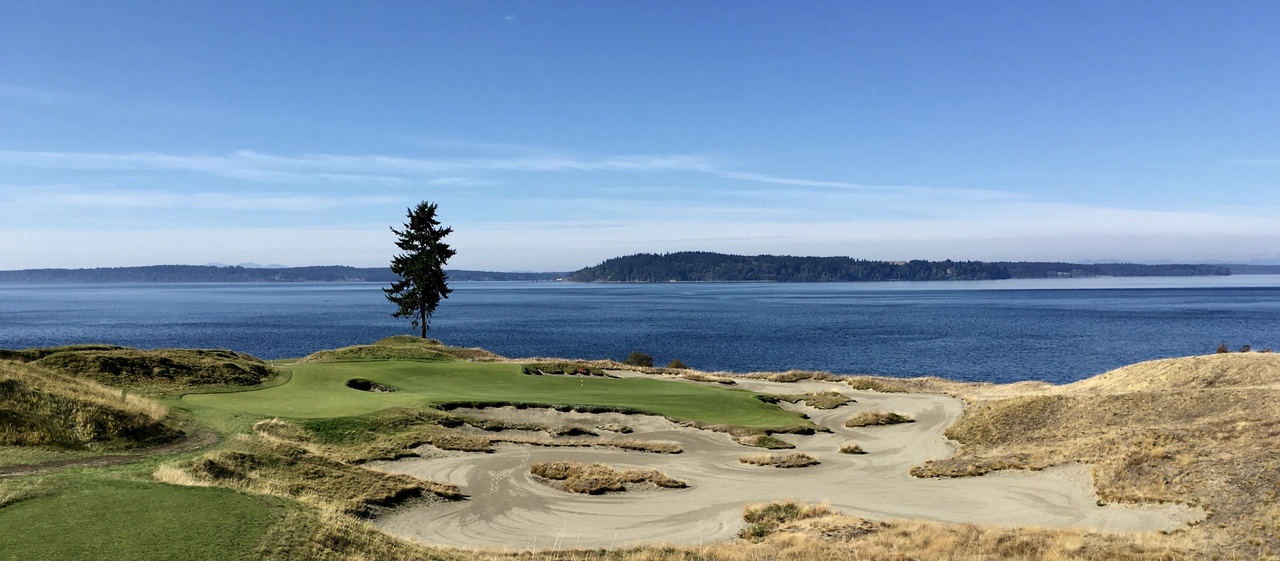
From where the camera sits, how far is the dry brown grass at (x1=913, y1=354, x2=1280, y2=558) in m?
19.9

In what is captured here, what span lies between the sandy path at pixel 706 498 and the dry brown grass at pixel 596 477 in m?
0.45

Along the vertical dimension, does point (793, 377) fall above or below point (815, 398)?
below

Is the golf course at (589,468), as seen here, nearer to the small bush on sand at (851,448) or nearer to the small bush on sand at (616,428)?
the small bush on sand at (616,428)

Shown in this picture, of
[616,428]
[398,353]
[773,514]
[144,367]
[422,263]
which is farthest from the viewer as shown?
[422,263]

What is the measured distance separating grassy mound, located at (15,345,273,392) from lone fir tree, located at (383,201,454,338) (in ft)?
97.4

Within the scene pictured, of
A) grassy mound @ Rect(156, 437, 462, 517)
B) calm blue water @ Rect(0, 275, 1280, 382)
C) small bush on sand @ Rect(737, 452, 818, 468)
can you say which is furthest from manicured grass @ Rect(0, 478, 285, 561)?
calm blue water @ Rect(0, 275, 1280, 382)

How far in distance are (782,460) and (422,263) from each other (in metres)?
47.2

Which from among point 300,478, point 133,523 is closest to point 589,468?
point 300,478

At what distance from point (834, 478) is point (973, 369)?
177 ft

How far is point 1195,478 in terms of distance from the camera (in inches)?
878

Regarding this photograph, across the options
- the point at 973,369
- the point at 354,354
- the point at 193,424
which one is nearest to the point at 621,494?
the point at 193,424

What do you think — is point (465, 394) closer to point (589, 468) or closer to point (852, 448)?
point (589, 468)

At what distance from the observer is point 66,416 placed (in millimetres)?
20516

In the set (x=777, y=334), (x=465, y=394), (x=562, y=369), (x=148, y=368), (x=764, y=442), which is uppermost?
(x=148, y=368)
